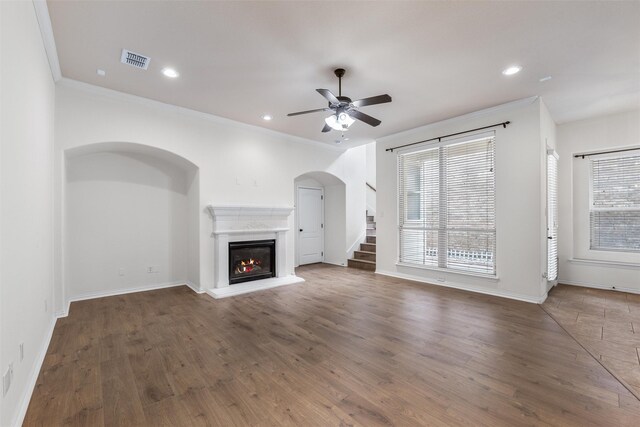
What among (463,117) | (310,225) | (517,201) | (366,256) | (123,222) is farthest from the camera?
(310,225)

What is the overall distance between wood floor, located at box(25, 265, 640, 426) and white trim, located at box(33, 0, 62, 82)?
118 inches

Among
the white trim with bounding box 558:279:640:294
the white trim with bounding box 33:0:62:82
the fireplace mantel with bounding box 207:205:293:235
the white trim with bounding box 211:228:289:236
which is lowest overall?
the white trim with bounding box 558:279:640:294

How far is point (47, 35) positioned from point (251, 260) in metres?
4.04

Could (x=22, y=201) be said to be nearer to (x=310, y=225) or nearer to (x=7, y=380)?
(x=7, y=380)

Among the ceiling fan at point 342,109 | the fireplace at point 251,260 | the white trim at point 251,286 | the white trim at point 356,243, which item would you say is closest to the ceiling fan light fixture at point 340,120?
the ceiling fan at point 342,109

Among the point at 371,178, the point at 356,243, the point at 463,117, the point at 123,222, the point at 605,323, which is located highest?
the point at 463,117

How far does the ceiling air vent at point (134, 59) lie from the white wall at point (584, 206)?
22.6 feet

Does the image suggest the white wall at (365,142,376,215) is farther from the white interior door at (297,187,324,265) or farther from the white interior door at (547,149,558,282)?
the white interior door at (547,149,558,282)

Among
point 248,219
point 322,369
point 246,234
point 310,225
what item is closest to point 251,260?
point 246,234

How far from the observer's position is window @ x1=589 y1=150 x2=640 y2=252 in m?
4.91

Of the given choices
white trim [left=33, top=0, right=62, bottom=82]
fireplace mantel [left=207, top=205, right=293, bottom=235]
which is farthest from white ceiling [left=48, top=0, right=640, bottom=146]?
fireplace mantel [left=207, top=205, right=293, bottom=235]

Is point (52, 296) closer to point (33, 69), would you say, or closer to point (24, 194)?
point (24, 194)

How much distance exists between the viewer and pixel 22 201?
209cm

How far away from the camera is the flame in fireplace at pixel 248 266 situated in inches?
212
